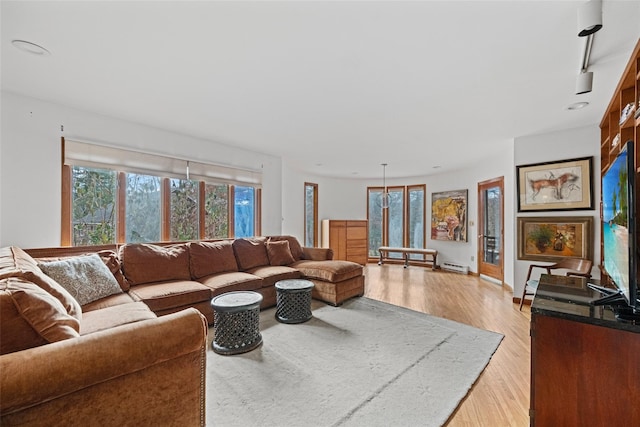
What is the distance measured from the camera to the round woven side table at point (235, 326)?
237 centimetres

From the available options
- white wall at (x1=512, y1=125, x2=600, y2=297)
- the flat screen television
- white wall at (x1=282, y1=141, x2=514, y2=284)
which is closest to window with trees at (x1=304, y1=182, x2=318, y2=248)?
white wall at (x1=282, y1=141, x2=514, y2=284)

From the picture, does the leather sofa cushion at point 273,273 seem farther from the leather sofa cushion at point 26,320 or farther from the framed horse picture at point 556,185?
the framed horse picture at point 556,185

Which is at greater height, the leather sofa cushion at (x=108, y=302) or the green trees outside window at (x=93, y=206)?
the green trees outside window at (x=93, y=206)

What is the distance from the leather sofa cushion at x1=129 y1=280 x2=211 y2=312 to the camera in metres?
2.54

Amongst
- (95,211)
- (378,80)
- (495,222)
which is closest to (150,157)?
(95,211)

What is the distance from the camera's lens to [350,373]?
2.06 meters

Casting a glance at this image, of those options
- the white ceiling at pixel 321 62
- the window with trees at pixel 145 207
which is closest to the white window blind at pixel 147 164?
the window with trees at pixel 145 207

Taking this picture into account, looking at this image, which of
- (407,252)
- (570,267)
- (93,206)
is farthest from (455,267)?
(93,206)

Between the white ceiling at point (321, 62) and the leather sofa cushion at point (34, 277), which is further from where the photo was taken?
the white ceiling at point (321, 62)

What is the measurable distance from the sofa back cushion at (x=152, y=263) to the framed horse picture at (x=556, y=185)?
469 cm

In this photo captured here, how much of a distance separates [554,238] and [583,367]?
3.16 m

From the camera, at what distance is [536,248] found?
3.71m

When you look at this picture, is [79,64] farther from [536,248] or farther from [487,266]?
[487,266]

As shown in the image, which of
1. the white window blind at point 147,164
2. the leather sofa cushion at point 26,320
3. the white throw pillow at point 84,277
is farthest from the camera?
the white window blind at point 147,164
